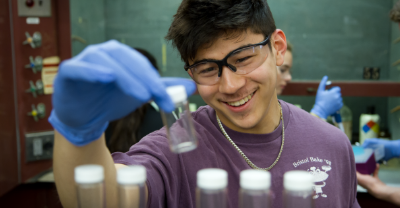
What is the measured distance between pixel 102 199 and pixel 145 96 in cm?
25

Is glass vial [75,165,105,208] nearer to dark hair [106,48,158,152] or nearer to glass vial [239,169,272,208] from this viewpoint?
glass vial [239,169,272,208]

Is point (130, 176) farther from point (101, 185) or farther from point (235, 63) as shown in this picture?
point (235, 63)

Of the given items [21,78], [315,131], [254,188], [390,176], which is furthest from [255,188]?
[390,176]

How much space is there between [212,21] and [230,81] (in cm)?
21

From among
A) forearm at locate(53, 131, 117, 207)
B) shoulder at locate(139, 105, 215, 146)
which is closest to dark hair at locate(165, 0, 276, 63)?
shoulder at locate(139, 105, 215, 146)

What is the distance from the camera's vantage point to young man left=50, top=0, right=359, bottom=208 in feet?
3.70

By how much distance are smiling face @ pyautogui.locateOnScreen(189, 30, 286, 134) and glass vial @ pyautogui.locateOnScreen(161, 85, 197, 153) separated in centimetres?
35

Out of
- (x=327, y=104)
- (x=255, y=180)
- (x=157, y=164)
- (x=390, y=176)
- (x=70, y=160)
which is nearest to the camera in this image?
(x=255, y=180)

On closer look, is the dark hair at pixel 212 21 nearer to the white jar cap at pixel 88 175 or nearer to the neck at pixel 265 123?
the neck at pixel 265 123

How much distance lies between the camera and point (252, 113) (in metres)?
1.31

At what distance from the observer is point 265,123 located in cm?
144

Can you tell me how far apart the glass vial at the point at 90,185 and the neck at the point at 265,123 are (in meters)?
0.69

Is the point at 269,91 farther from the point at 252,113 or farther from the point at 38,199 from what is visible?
the point at 38,199

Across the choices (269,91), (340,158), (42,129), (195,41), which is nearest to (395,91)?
(340,158)
